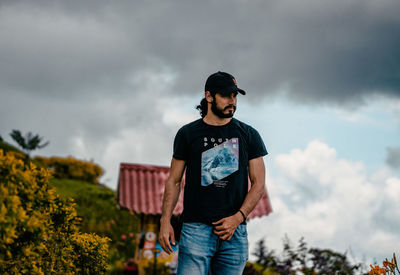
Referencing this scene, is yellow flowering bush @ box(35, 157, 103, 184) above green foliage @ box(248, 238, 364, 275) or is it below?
above

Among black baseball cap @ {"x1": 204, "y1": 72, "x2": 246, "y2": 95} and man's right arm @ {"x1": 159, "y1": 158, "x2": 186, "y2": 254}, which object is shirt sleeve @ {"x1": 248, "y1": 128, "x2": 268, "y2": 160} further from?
man's right arm @ {"x1": 159, "y1": 158, "x2": 186, "y2": 254}

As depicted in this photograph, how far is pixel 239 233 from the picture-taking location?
3.68 metres

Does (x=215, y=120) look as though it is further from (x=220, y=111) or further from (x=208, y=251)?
(x=208, y=251)

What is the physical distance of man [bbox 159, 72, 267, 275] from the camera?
11.8 ft

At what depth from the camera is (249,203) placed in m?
3.70

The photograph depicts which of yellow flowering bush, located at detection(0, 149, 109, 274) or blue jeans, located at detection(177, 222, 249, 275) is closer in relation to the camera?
yellow flowering bush, located at detection(0, 149, 109, 274)

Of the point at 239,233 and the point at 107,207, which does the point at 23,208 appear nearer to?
the point at 239,233

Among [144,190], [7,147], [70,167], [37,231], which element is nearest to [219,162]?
[37,231]

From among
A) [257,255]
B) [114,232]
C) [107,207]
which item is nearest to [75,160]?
[107,207]

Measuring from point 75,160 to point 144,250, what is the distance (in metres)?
18.6

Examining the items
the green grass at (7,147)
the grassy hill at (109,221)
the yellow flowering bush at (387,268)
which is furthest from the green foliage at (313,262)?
the green grass at (7,147)

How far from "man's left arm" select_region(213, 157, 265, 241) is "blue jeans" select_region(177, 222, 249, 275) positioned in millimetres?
91

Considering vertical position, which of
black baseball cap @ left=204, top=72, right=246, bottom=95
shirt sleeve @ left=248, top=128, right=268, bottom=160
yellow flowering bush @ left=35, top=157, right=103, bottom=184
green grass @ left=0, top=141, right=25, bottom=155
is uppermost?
→ green grass @ left=0, top=141, right=25, bottom=155

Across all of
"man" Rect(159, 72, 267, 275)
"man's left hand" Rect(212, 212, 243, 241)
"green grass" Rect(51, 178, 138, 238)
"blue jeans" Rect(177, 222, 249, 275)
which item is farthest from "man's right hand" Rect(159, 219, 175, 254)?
"green grass" Rect(51, 178, 138, 238)
